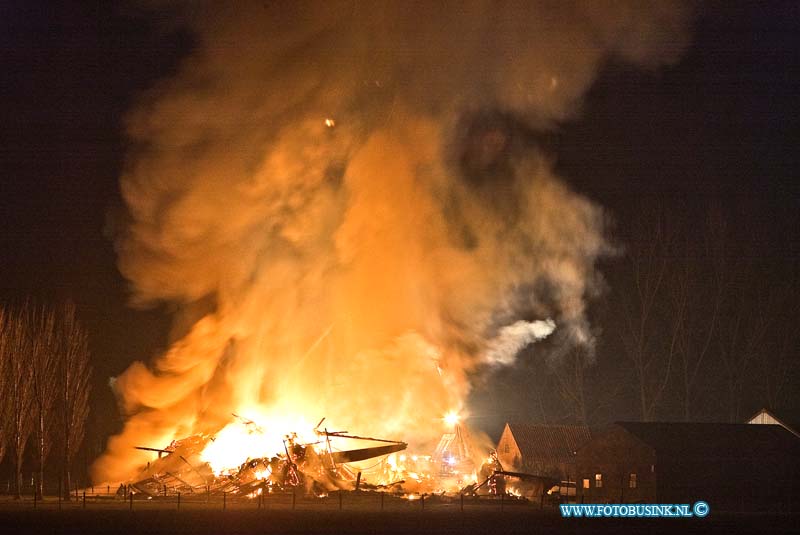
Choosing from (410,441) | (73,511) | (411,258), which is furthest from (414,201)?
(73,511)

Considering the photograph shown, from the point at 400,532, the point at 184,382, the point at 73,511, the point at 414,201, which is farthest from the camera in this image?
the point at 414,201

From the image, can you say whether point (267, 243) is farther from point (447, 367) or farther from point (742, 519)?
point (742, 519)

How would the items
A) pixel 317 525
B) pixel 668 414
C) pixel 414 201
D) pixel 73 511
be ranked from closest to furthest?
pixel 317 525 → pixel 73 511 → pixel 414 201 → pixel 668 414

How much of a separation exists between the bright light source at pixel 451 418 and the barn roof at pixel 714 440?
1288 cm

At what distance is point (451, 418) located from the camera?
66.6 metres

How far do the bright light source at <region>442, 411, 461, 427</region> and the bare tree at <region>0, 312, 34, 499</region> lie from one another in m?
26.7

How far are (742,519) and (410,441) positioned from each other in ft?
86.3

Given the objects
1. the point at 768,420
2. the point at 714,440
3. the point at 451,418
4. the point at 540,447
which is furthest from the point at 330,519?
the point at 768,420

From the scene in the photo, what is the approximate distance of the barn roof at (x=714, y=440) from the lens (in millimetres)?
54406

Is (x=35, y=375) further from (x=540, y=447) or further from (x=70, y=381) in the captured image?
(x=540, y=447)

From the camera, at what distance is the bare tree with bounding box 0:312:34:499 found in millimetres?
59906

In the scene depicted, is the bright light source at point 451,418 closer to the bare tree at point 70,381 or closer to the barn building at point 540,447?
the barn building at point 540,447

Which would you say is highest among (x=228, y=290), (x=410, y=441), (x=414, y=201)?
(x=414, y=201)

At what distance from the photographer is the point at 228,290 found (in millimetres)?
60875
